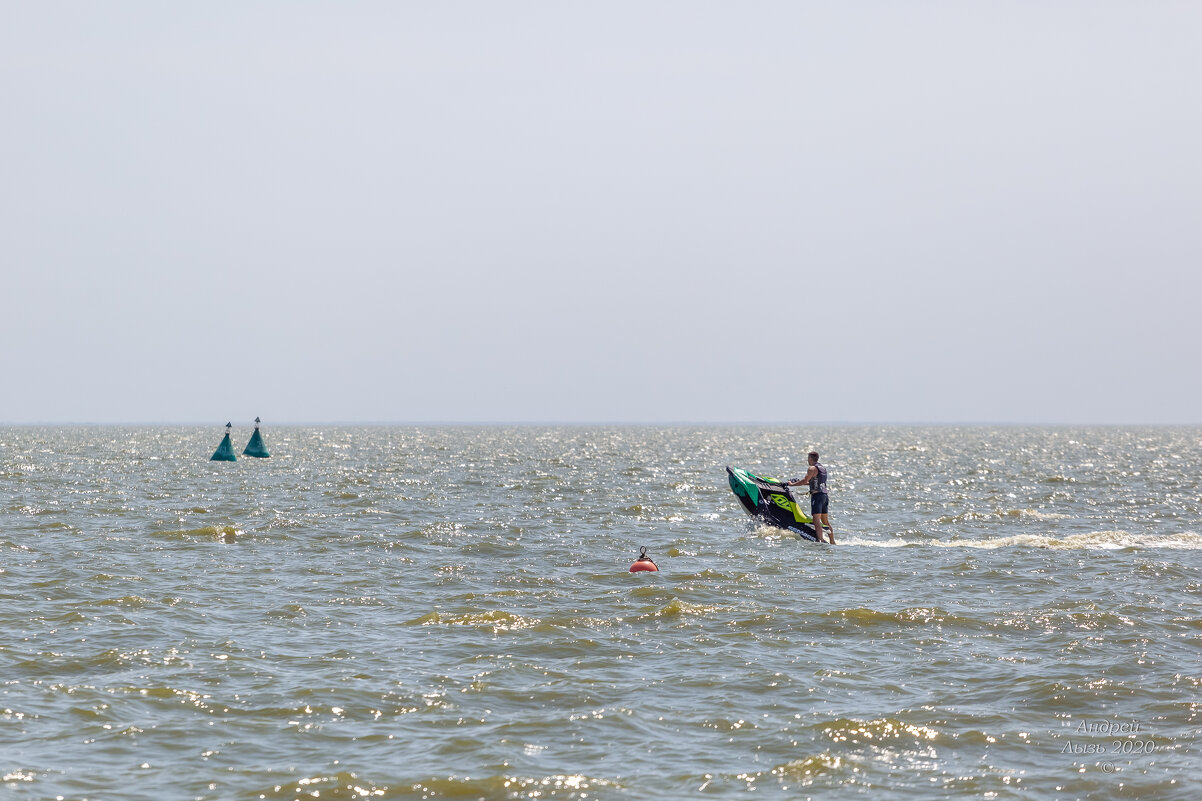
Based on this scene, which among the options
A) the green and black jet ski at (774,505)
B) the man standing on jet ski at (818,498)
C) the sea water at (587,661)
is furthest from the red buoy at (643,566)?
the green and black jet ski at (774,505)

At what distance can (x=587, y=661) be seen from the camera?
12.9 m

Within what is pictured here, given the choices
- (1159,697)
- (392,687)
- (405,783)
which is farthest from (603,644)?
(1159,697)

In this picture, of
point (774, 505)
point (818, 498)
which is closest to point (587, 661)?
point (818, 498)

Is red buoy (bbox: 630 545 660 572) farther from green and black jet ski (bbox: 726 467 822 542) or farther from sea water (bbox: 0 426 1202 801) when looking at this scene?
green and black jet ski (bbox: 726 467 822 542)

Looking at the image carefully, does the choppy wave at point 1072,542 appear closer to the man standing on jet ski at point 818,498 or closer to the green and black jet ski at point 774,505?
the man standing on jet ski at point 818,498

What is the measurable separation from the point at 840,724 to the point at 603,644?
4.07 meters

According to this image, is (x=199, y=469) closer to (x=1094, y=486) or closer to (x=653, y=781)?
(x=1094, y=486)

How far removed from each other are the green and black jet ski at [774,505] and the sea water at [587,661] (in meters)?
0.52

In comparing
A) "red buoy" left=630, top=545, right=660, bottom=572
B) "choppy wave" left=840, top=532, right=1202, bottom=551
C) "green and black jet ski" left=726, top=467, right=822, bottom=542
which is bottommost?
"choppy wave" left=840, top=532, right=1202, bottom=551

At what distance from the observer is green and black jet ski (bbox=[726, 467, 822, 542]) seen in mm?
26031

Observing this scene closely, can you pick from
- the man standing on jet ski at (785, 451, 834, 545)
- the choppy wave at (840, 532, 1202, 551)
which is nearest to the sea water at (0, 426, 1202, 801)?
the choppy wave at (840, 532, 1202, 551)

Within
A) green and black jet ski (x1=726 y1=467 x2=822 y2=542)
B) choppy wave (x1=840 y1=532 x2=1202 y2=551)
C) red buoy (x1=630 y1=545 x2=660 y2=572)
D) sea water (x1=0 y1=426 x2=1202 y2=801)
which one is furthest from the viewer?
green and black jet ski (x1=726 y1=467 x2=822 y2=542)

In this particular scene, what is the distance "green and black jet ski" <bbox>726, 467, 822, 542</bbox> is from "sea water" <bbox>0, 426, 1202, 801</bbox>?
1.70 ft

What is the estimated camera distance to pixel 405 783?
29.0ft
